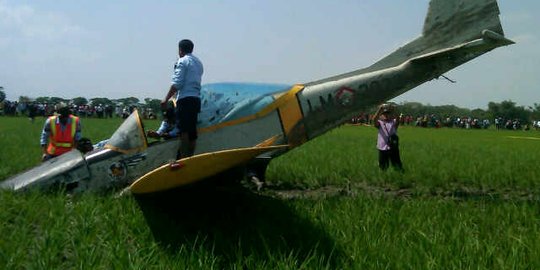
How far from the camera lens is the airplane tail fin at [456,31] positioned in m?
7.21

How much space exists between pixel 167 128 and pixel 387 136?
15.7ft

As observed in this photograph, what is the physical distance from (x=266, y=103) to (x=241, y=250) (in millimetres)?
2773

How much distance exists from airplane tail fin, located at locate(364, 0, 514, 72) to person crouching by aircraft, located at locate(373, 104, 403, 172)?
2.35m

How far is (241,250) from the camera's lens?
4.35 m

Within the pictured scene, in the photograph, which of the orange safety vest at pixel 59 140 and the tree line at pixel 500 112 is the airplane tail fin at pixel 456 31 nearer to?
the orange safety vest at pixel 59 140

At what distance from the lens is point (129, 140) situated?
617cm

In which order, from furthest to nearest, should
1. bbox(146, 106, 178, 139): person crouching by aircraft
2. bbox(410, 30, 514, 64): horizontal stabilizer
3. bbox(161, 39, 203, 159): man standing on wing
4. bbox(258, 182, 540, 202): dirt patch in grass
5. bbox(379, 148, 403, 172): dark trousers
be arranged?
bbox(379, 148, 403, 172): dark trousers → bbox(258, 182, 540, 202): dirt patch in grass → bbox(410, 30, 514, 64): horizontal stabilizer → bbox(146, 106, 178, 139): person crouching by aircraft → bbox(161, 39, 203, 159): man standing on wing

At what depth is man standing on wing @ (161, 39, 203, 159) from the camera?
594cm

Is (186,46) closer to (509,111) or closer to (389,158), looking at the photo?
(389,158)

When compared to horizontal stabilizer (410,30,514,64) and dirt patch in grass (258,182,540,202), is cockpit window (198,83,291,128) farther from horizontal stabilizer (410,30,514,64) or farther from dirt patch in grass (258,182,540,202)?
horizontal stabilizer (410,30,514,64)

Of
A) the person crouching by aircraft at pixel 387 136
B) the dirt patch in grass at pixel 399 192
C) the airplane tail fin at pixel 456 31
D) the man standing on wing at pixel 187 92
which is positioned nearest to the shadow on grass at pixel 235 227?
the man standing on wing at pixel 187 92

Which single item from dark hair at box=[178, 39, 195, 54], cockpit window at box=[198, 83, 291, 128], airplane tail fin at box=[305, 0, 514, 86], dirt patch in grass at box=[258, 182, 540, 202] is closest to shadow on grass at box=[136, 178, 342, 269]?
cockpit window at box=[198, 83, 291, 128]

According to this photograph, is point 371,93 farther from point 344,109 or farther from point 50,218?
point 50,218

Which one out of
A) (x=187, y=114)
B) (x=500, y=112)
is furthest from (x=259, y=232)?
(x=500, y=112)
